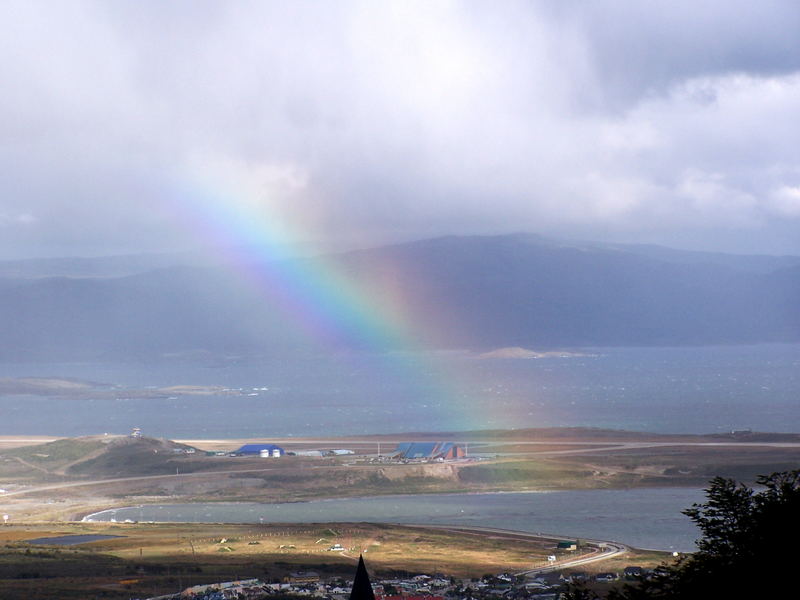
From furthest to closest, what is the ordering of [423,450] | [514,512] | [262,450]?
[262,450] < [423,450] < [514,512]

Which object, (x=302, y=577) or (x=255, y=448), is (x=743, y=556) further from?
(x=255, y=448)

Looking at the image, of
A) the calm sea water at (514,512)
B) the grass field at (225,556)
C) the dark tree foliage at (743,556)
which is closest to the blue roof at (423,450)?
the calm sea water at (514,512)

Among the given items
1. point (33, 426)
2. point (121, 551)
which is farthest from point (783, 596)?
point (33, 426)

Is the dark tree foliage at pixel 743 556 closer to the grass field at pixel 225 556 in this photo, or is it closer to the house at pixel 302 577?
the house at pixel 302 577

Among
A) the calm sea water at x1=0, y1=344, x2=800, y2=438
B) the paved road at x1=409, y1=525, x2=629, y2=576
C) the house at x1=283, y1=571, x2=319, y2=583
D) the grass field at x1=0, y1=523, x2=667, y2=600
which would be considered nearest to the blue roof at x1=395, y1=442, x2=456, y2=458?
the paved road at x1=409, y1=525, x2=629, y2=576

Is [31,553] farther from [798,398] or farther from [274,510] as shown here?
[798,398]

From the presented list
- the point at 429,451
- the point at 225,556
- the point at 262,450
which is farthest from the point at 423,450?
the point at 225,556
